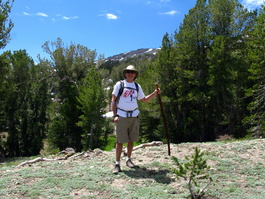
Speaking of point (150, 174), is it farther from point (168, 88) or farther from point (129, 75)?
point (168, 88)

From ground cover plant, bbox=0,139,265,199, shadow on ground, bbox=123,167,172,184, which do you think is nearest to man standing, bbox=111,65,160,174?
shadow on ground, bbox=123,167,172,184

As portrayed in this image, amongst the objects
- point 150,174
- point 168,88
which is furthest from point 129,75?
point 168,88

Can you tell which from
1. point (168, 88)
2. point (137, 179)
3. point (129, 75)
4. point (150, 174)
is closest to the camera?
point (137, 179)

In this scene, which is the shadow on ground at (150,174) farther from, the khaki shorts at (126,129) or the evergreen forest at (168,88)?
the evergreen forest at (168,88)

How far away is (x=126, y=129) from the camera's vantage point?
5.48m

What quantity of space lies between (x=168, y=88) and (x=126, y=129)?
25.6 metres

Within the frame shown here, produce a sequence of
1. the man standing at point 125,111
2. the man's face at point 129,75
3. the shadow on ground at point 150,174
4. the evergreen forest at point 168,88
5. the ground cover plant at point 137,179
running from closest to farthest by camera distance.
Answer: the ground cover plant at point 137,179
the shadow on ground at point 150,174
the man standing at point 125,111
the man's face at point 129,75
the evergreen forest at point 168,88

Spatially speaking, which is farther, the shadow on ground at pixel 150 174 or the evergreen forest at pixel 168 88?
the evergreen forest at pixel 168 88

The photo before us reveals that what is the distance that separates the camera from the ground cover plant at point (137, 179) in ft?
14.3

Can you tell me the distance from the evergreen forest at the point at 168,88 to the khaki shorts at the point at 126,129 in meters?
Answer: 22.1

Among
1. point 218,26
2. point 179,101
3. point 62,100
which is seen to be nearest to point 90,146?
point 62,100

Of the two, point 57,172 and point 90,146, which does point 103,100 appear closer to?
point 90,146

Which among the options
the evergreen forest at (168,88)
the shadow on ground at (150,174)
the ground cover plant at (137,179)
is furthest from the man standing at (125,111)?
the evergreen forest at (168,88)

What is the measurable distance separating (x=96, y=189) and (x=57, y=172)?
1.40 metres
